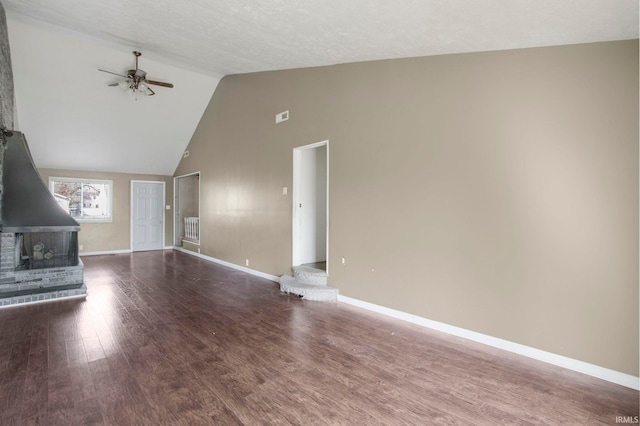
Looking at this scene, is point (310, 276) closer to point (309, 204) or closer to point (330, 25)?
point (309, 204)

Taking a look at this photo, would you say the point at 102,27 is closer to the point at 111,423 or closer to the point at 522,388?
the point at 111,423

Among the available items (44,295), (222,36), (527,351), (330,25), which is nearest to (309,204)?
(222,36)

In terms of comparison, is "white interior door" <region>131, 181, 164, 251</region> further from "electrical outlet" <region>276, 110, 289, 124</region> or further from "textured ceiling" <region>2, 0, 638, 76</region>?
"electrical outlet" <region>276, 110, 289, 124</region>

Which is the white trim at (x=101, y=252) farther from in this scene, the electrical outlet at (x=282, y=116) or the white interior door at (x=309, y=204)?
the electrical outlet at (x=282, y=116)

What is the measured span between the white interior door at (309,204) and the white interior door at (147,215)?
6225mm

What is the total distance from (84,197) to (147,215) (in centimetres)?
160

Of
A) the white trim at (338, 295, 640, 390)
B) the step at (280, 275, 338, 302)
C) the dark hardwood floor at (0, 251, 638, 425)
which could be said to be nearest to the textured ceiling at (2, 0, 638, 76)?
the white trim at (338, 295, 640, 390)

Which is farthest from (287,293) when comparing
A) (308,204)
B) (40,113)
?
(40,113)

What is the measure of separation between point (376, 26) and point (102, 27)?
11.7 feet

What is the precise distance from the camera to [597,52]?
2400 millimetres

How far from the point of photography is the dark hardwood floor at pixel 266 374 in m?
1.92

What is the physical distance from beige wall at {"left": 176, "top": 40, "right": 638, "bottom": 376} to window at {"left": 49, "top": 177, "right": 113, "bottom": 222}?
702cm

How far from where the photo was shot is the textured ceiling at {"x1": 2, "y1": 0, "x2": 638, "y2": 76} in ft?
7.28

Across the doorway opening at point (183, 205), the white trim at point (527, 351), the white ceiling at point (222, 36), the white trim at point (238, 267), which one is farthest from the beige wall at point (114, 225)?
the white trim at point (527, 351)
